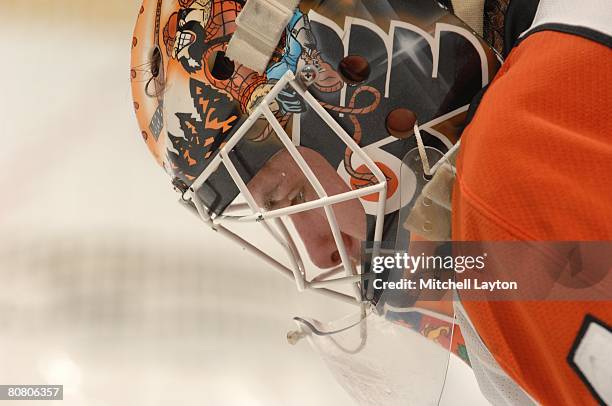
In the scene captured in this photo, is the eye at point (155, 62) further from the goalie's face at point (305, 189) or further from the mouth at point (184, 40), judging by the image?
the goalie's face at point (305, 189)

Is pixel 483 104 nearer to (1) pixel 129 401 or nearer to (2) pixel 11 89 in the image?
(1) pixel 129 401

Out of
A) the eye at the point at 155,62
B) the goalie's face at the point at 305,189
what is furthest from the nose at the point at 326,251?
the eye at the point at 155,62

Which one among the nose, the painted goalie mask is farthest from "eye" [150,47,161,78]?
the nose

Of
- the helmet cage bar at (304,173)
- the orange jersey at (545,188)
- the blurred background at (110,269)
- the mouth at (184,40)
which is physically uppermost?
the orange jersey at (545,188)

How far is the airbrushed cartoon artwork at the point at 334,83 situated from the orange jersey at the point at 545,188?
0.49ft

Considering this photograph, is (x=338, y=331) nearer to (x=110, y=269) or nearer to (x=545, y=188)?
(x=545, y=188)

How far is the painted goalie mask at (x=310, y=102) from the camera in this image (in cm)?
76

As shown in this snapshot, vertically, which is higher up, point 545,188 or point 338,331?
point 545,188

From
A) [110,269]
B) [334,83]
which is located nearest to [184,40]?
[334,83]

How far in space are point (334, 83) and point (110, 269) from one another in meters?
0.78

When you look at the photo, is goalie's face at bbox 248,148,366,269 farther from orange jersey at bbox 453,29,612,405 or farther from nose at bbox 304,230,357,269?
orange jersey at bbox 453,29,612,405

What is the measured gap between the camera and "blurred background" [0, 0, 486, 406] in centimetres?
130

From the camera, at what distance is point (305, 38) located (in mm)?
775

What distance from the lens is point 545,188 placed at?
1.78 feet
